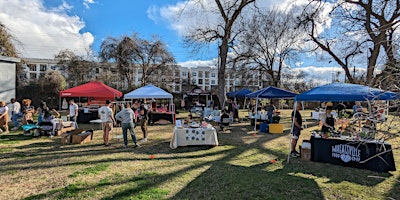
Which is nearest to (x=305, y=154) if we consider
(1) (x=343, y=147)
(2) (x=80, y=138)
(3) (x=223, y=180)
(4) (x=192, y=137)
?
(1) (x=343, y=147)

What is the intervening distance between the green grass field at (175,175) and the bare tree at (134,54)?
2055 cm

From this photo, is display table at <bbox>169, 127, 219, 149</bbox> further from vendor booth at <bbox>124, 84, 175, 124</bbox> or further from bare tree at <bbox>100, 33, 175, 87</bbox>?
bare tree at <bbox>100, 33, 175, 87</bbox>

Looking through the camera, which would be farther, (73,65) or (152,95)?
(73,65)

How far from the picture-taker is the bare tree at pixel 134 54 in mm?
27031

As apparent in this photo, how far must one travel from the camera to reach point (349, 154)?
19.8 feet

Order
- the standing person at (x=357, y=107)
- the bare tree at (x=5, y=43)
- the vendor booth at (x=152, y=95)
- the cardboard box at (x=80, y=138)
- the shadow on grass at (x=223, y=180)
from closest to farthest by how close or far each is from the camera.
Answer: the standing person at (x=357, y=107)
the shadow on grass at (x=223, y=180)
the cardboard box at (x=80, y=138)
the vendor booth at (x=152, y=95)
the bare tree at (x=5, y=43)

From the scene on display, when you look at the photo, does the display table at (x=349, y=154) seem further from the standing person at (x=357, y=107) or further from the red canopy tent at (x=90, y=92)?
the red canopy tent at (x=90, y=92)

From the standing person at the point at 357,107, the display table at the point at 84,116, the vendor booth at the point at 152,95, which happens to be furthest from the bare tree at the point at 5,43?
the standing person at the point at 357,107

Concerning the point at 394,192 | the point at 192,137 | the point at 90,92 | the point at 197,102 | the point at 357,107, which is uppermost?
the point at 90,92

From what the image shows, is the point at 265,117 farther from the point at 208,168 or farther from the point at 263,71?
the point at 263,71

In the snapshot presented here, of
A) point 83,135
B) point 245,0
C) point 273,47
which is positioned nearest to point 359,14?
point 245,0

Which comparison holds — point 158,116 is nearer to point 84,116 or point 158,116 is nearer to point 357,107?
point 84,116

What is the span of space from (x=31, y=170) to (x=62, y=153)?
5.13ft

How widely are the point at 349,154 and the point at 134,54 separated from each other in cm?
2541
